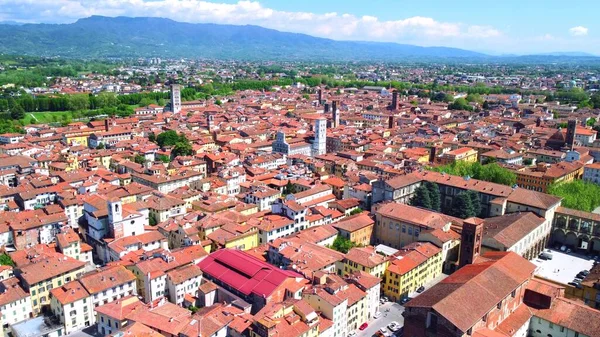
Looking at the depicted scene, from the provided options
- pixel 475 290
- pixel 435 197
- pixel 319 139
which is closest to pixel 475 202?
pixel 435 197

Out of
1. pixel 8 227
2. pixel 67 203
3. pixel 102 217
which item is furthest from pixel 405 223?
pixel 8 227

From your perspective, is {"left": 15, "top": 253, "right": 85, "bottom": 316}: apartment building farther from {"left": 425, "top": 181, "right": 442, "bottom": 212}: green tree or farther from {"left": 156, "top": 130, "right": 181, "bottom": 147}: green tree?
{"left": 156, "top": 130, "right": 181, "bottom": 147}: green tree

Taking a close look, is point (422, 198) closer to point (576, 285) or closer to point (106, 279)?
point (576, 285)

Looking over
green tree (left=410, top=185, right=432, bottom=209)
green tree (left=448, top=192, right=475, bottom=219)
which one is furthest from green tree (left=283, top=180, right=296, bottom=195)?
green tree (left=448, top=192, right=475, bottom=219)

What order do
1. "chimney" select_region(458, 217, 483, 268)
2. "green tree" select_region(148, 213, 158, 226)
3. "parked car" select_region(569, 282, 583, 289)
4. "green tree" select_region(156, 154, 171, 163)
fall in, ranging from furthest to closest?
"green tree" select_region(156, 154, 171, 163), "green tree" select_region(148, 213, 158, 226), "chimney" select_region(458, 217, 483, 268), "parked car" select_region(569, 282, 583, 289)

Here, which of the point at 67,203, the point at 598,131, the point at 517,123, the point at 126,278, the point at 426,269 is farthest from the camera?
the point at 517,123

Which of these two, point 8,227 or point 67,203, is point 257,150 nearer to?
point 67,203

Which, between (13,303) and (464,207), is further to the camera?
(464,207)
